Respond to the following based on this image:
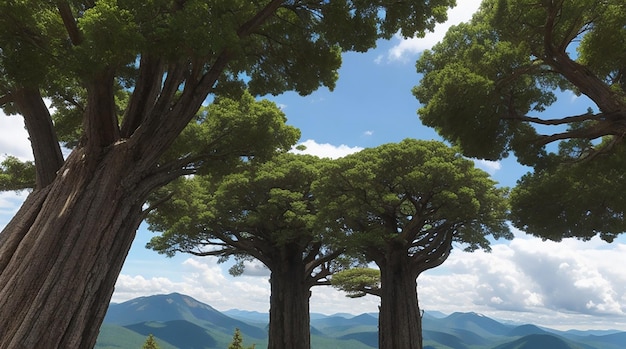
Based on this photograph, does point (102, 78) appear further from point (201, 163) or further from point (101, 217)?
point (201, 163)

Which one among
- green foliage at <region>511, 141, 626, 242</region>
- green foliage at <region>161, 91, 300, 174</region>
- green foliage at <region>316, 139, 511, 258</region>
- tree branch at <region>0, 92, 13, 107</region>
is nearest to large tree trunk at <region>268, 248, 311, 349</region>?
green foliage at <region>316, 139, 511, 258</region>

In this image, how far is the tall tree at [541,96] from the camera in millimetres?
7215

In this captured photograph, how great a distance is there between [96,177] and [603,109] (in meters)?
8.65

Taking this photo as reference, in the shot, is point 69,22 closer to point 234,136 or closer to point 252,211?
point 234,136

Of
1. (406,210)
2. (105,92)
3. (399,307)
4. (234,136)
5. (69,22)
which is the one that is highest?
(406,210)

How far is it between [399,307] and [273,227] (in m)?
7.09

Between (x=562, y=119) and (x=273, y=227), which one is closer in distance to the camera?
(x=562, y=119)

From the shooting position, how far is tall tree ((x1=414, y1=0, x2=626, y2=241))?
7215mm

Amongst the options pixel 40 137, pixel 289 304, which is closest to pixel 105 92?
pixel 40 137

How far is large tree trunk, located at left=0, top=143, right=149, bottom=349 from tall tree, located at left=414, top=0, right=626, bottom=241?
6388 millimetres

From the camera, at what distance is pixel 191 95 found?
723cm

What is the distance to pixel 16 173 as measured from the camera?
1489cm

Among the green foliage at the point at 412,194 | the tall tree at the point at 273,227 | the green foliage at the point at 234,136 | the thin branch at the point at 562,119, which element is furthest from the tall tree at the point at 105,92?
the tall tree at the point at 273,227

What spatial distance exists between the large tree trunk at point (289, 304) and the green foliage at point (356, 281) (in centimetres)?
181
